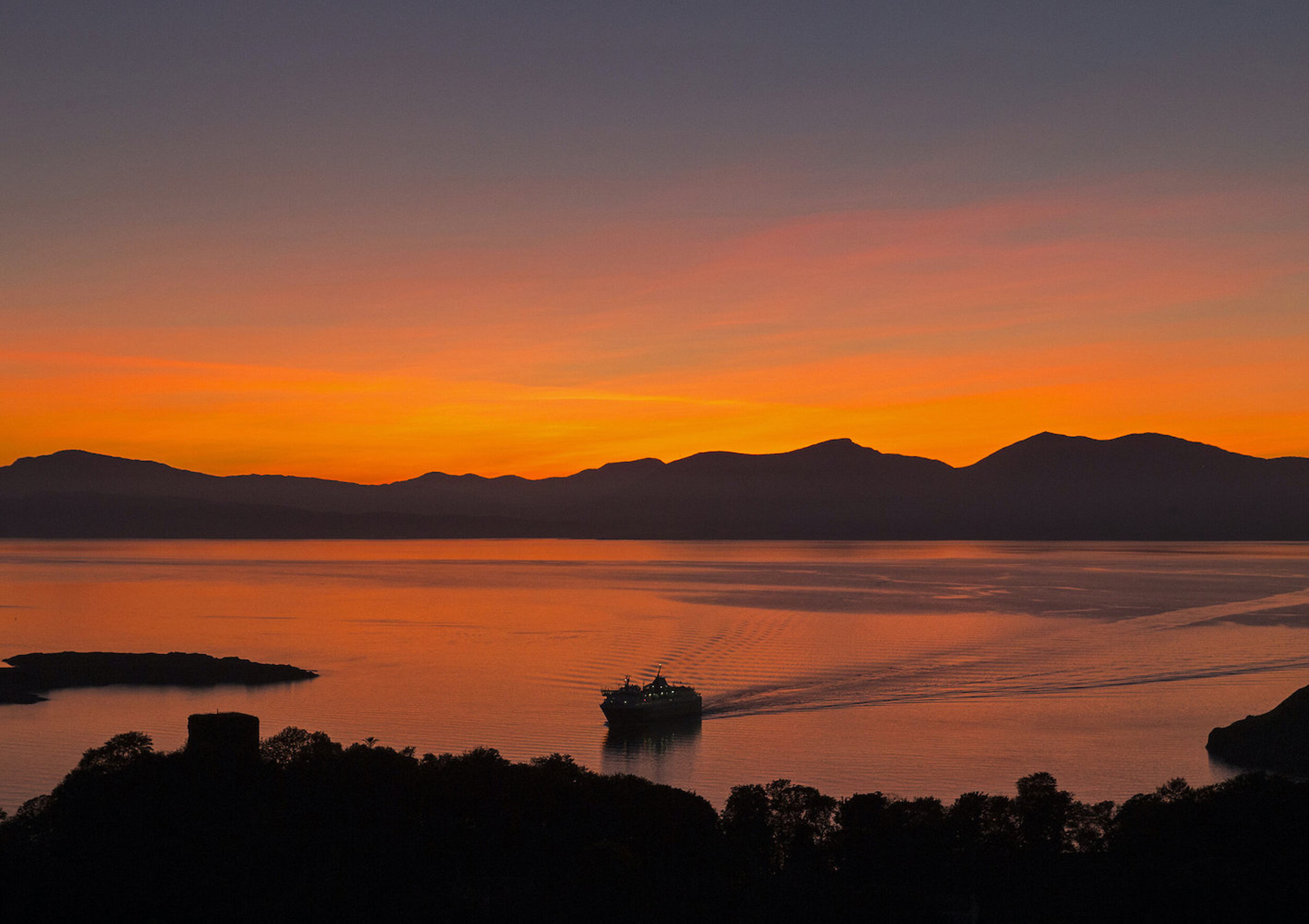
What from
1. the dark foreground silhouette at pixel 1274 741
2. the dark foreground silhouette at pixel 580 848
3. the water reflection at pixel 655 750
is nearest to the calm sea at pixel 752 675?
the water reflection at pixel 655 750

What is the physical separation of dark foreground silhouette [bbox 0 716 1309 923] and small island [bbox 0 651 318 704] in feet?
133

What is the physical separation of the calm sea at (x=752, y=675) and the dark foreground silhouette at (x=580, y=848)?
11.6 m

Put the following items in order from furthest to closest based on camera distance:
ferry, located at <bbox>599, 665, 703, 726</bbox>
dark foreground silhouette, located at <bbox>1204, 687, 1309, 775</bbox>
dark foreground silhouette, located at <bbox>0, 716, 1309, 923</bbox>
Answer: ferry, located at <bbox>599, 665, 703, 726</bbox>, dark foreground silhouette, located at <bbox>1204, 687, 1309, 775</bbox>, dark foreground silhouette, located at <bbox>0, 716, 1309, 923</bbox>

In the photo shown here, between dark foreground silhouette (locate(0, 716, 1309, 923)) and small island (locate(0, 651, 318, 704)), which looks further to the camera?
small island (locate(0, 651, 318, 704))

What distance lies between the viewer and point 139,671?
260ft

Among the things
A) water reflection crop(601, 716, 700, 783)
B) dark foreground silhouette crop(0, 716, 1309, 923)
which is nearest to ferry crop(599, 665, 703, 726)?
water reflection crop(601, 716, 700, 783)

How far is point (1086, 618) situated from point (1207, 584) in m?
60.4

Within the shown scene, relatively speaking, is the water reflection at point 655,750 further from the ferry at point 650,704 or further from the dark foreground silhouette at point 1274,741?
the dark foreground silhouette at point 1274,741

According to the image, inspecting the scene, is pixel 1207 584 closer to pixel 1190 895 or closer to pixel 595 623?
pixel 595 623

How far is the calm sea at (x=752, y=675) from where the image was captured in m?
54.1

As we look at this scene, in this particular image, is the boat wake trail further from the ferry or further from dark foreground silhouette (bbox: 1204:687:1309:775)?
dark foreground silhouette (bbox: 1204:687:1309:775)

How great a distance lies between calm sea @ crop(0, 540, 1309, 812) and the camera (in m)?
54.1

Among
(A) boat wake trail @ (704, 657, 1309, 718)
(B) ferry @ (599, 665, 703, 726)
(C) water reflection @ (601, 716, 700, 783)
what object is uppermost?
(B) ferry @ (599, 665, 703, 726)

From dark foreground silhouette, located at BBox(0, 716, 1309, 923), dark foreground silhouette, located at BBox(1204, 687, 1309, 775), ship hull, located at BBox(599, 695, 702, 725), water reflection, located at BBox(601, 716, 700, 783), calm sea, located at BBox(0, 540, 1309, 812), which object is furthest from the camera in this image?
ship hull, located at BBox(599, 695, 702, 725)
